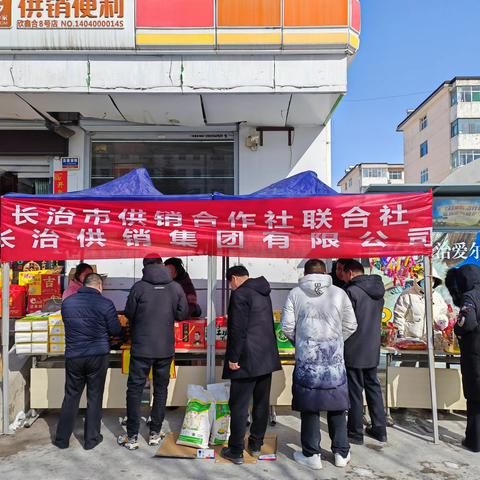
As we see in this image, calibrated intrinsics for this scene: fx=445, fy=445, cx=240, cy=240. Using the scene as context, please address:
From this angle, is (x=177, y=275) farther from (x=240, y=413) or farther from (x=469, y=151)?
(x=469, y=151)

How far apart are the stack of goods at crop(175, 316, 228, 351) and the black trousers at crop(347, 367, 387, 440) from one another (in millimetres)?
1525

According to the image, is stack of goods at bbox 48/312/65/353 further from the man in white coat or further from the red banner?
the man in white coat

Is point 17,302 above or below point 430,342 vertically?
above

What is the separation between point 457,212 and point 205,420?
559cm

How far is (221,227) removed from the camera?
15.9ft

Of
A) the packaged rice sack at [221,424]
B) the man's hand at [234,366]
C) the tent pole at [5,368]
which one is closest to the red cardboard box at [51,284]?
the tent pole at [5,368]

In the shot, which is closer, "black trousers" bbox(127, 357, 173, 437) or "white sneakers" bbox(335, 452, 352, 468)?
"white sneakers" bbox(335, 452, 352, 468)

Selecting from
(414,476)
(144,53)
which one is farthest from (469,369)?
(144,53)

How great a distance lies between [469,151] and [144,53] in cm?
3563

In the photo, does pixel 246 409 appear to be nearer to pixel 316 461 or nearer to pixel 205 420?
pixel 205 420

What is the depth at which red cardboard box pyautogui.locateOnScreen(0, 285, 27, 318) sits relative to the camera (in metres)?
7.46

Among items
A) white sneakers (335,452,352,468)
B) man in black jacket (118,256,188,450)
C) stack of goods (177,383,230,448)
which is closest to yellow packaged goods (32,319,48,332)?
man in black jacket (118,256,188,450)

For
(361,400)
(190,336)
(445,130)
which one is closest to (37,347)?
(190,336)

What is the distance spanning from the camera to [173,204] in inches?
191
